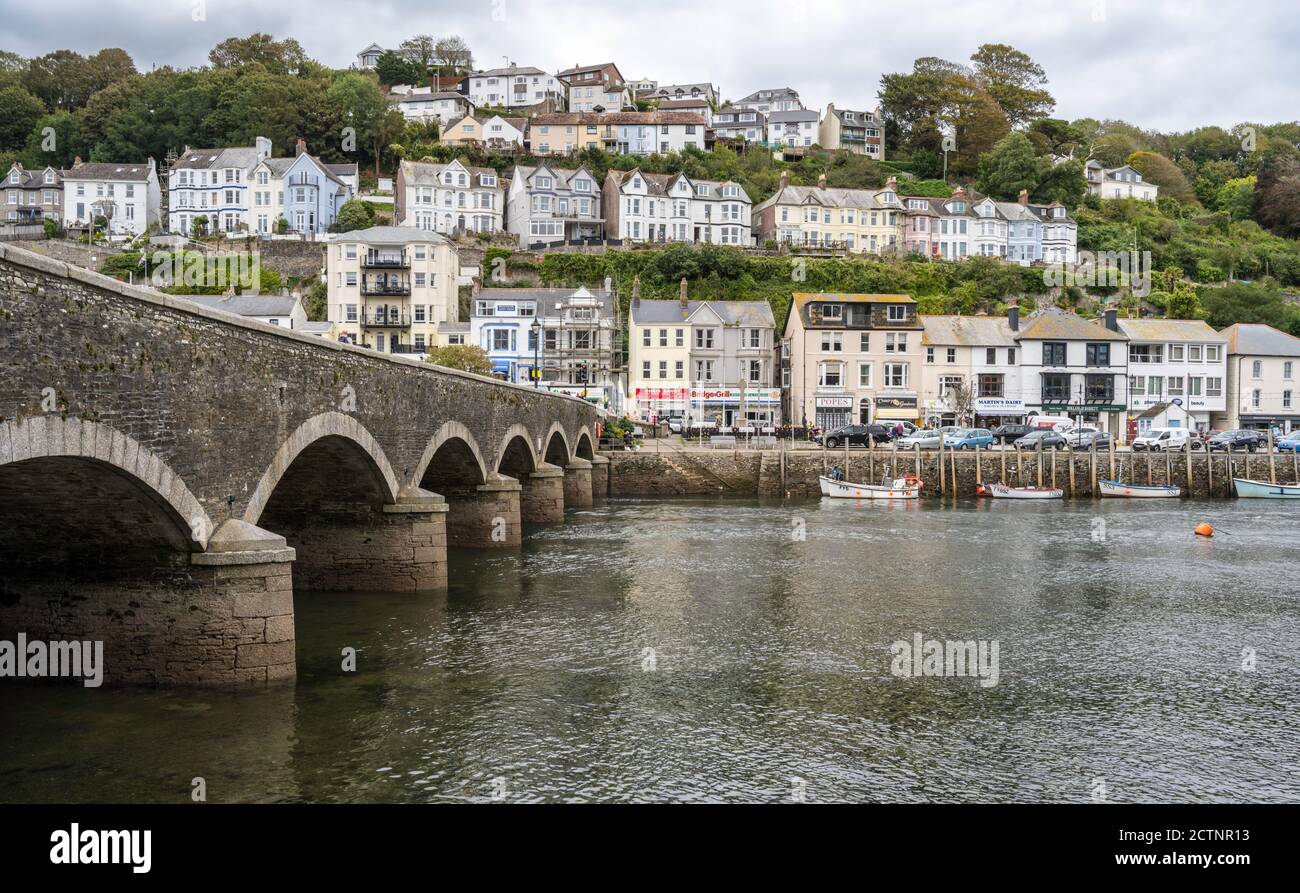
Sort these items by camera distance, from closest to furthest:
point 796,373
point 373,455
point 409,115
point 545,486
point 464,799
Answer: point 464,799 < point 373,455 < point 545,486 < point 796,373 < point 409,115

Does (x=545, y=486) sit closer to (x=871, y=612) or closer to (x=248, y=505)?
(x=871, y=612)

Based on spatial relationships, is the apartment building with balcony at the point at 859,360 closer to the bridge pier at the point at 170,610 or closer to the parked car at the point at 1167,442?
the parked car at the point at 1167,442

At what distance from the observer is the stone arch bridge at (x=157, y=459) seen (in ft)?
40.5

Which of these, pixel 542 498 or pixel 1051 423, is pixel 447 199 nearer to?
pixel 1051 423

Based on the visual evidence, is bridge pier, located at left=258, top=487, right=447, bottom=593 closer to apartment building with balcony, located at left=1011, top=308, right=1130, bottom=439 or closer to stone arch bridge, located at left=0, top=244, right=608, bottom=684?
stone arch bridge, located at left=0, top=244, right=608, bottom=684

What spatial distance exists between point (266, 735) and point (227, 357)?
586cm

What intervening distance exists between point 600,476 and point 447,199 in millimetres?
51498

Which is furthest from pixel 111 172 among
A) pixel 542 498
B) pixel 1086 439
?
pixel 1086 439

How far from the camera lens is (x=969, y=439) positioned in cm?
6291

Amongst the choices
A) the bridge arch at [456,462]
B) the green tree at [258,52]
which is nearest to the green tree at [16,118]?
the green tree at [258,52]

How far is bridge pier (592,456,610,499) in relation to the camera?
56469 millimetres

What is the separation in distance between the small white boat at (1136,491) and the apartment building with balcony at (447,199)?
6214 centimetres
